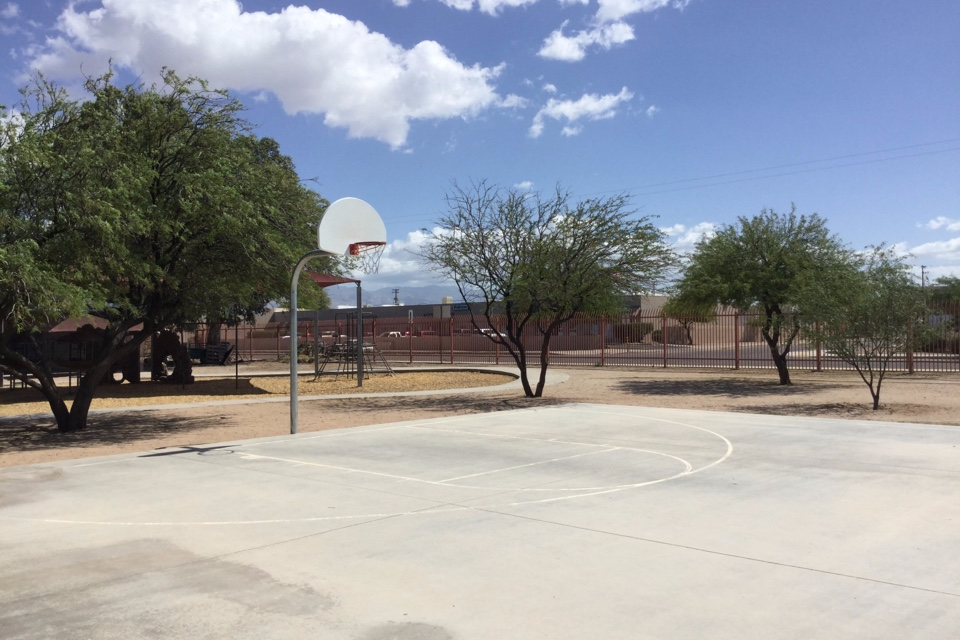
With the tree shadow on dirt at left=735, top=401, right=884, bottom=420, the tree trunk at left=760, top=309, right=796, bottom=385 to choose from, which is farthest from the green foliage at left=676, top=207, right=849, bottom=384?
the tree shadow on dirt at left=735, top=401, right=884, bottom=420

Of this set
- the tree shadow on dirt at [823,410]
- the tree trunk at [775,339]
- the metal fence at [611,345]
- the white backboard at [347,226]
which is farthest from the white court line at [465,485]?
the metal fence at [611,345]

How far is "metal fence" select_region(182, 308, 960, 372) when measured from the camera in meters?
33.2

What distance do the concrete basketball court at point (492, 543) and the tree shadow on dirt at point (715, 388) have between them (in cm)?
1063

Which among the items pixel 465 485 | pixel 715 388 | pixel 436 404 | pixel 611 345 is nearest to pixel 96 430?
pixel 436 404

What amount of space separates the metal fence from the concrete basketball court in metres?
20.1

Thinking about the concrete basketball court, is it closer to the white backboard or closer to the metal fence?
the white backboard

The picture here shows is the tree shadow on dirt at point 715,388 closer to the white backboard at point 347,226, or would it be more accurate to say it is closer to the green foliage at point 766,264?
the green foliage at point 766,264

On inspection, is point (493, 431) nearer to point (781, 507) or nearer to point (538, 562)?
point (781, 507)

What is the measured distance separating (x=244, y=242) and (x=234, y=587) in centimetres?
1095

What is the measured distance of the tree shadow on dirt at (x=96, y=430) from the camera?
49.3 ft

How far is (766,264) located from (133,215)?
18.2m

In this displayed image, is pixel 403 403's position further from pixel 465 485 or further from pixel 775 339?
pixel 465 485

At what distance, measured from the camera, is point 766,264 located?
25078 mm

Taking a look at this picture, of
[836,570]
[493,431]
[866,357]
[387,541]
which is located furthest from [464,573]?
[866,357]
